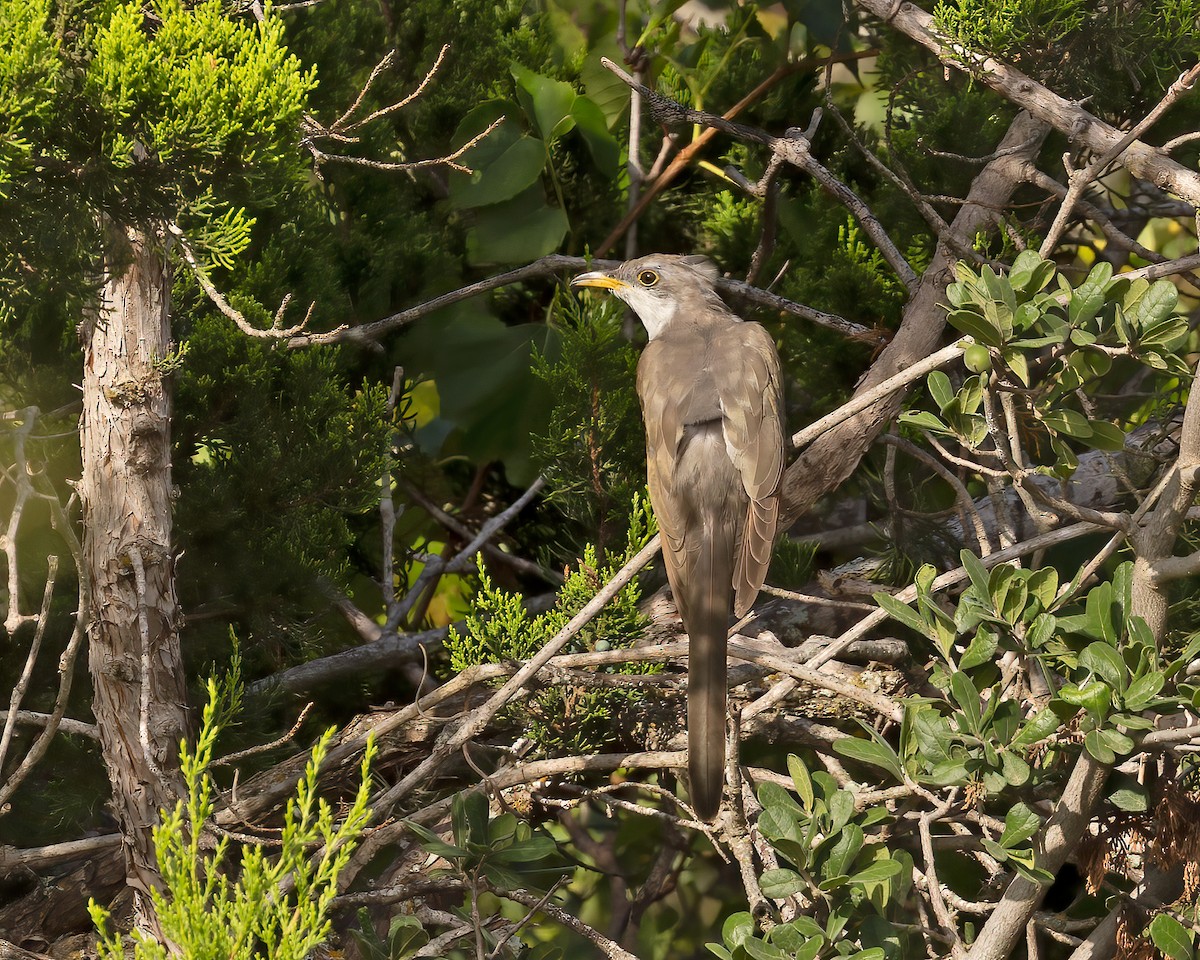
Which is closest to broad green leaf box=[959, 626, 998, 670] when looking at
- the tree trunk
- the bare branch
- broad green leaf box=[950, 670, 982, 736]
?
broad green leaf box=[950, 670, 982, 736]

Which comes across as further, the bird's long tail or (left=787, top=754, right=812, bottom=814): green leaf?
the bird's long tail

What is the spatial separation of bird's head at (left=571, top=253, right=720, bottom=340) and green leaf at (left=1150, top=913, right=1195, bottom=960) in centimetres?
241

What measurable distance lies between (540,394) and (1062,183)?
6.38 feet

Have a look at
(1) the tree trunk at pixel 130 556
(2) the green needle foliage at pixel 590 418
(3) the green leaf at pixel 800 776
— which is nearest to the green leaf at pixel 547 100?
(2) the green needle foliage at pixel 590 418

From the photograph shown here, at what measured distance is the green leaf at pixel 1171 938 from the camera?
7.36ft

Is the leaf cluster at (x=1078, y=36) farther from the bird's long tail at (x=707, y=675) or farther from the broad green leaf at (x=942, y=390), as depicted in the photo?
the bird's long tail at (x=707, y=675)

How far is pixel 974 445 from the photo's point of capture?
2578mm

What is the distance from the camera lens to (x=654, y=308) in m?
4.09

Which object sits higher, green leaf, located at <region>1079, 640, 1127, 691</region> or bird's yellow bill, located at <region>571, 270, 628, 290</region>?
bird's yellow bill, located at <region>571, 270, 628, 290</region>

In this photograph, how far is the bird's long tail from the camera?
277cm

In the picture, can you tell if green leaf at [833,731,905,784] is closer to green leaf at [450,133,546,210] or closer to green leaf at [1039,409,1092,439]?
green leaf at [1039,409,1092,439]

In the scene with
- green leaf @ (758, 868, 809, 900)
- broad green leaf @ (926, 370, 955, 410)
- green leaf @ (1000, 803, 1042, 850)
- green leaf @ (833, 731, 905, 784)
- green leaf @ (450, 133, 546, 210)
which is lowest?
green leaf @ (758, 868, 809, 900)

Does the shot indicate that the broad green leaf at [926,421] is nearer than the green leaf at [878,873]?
No

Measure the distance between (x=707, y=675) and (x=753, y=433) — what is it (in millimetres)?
899
